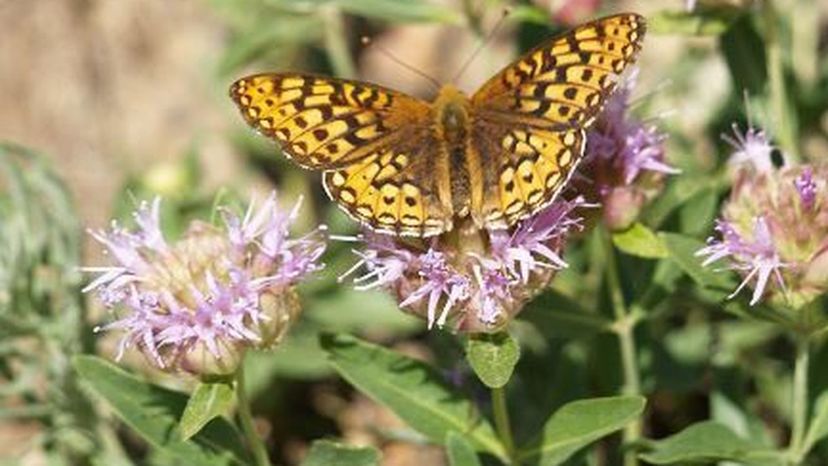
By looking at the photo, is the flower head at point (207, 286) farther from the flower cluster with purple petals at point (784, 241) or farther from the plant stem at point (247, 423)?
the flower cluster with purple petals at point (784, 241)

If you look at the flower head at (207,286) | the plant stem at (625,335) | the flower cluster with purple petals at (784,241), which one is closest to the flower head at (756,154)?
the flower cluster with purple petals at (784,241)

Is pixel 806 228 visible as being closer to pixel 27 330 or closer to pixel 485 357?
pixel 485 357

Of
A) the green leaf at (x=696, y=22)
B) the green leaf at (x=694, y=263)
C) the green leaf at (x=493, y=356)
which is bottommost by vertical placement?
the green leaf at (x=493, y=356)

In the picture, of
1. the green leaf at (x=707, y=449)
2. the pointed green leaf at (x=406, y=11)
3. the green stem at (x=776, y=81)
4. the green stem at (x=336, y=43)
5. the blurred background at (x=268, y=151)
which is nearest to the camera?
the green leaf at (x=707, y=449)

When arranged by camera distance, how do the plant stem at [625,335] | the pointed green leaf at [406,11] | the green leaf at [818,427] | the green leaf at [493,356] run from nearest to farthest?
the green leaf at [493,356] → the green leaf at [818,427] → the plant stem at [625,335] → the pointed green leaf at [406,11]

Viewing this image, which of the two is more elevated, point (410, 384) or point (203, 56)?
point (203, 56)

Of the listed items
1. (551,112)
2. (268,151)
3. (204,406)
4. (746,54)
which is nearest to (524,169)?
(551,112)

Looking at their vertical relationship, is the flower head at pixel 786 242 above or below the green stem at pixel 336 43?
below

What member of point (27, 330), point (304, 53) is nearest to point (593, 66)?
point (27, 330)

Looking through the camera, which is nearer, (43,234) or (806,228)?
(806,228)
